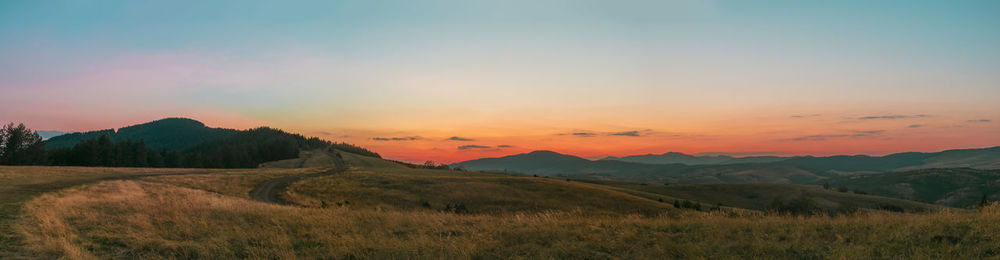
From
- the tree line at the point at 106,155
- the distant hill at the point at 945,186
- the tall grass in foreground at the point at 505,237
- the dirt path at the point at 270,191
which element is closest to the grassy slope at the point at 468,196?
the dirt path at the point at 270,191

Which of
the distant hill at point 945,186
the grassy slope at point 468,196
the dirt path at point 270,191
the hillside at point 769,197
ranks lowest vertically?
the distant hill at point 945,186

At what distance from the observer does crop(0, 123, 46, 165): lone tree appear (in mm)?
97125

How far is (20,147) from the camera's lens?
99.1 metres

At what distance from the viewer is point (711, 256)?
9.80m

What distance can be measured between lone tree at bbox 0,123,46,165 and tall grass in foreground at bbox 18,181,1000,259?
12114cm

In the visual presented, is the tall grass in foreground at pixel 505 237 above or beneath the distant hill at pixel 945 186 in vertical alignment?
above

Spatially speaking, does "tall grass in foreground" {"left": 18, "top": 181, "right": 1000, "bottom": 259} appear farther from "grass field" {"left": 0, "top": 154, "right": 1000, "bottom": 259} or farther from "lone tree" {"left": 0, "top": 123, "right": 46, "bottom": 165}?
"lone tree" {"left": 0, "top": 123, "right": 46, "bottom": 165}

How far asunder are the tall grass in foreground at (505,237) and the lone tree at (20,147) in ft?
397

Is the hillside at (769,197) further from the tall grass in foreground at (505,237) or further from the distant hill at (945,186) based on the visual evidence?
the distant hill at (945,186)

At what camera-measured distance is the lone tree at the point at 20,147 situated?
97.1m

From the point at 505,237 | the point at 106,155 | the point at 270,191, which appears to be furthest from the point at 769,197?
the point at 106,155

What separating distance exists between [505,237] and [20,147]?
138190mm

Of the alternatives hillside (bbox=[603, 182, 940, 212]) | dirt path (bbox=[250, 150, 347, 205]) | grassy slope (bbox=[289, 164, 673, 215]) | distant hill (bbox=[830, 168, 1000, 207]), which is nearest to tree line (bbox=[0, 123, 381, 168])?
dirt path (bbox=[250, 150, 347, 205])

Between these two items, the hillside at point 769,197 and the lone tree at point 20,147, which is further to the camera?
the lone tree at point 20,147
